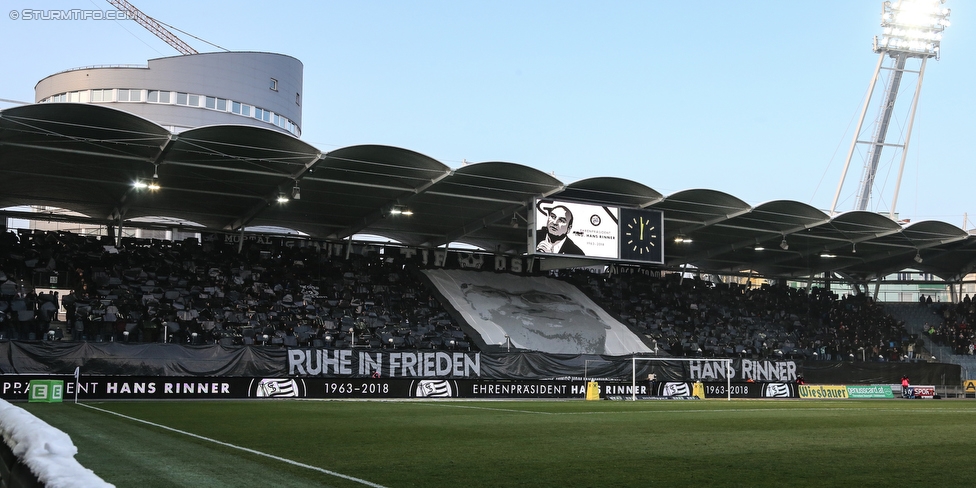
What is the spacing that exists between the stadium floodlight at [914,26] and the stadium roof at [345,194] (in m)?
12.7

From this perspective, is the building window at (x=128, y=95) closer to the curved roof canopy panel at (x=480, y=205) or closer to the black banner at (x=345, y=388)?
the curved roof canopy panel at (x=480, y=205)

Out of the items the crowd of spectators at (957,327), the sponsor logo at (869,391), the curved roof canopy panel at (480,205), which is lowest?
the sponsor logo at (869,391)

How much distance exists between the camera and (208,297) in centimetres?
3850


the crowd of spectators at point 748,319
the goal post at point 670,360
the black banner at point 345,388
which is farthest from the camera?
the crowd of spectators at point 748,319

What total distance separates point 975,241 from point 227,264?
4127cm

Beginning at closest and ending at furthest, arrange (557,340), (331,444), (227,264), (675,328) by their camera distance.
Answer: (331,444) → (227,264) → (557,340) → (675,328)

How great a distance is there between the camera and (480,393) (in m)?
34.7

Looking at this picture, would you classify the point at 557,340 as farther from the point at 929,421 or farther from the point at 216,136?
the point at 929,421

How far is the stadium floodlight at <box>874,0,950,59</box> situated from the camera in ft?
176

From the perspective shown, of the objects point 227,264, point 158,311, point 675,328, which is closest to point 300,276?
point 227,264

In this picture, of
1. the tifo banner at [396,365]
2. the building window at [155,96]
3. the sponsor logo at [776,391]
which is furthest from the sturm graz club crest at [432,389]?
the building window at [155,96]

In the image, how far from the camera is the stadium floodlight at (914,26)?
176 feet

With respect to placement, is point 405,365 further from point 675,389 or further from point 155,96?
point 155,96

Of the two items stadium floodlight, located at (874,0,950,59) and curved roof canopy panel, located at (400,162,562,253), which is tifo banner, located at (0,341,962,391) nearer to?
curved roof canopy panel, located at (400,162,562,253)
